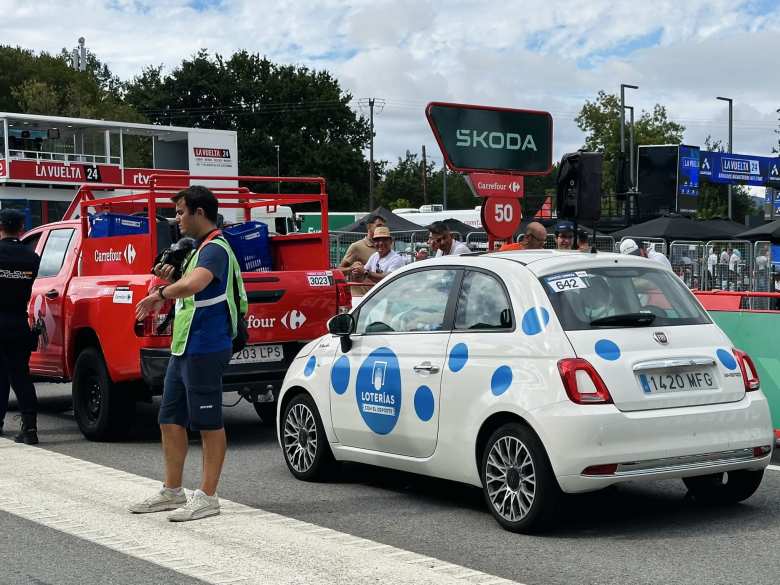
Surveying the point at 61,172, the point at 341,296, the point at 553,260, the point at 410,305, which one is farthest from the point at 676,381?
the point at 61,172

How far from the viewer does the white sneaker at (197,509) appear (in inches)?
269

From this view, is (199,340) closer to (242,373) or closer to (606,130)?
(242,373)

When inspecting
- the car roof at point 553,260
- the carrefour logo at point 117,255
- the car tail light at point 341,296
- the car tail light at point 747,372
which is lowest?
the car tail light at point 747,372

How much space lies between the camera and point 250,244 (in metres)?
10.8

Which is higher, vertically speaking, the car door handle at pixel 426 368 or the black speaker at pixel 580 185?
the black speaker at pixel 580 185

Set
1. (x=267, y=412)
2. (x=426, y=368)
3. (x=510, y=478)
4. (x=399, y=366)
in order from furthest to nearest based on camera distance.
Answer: (x=267, y=412)
(x=399, y=366)
(x=426, y=368)
(x=510, y=478)

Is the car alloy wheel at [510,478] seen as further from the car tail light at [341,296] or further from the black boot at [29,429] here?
the black boot at [29,429]

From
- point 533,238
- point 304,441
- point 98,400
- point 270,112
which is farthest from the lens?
point 270,112

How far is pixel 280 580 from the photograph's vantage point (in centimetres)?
550

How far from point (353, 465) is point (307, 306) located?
198cm

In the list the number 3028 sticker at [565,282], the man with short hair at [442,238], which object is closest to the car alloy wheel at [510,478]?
the number 3028 sticker at [565,282]

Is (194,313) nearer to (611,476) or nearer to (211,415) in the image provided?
(211,415)

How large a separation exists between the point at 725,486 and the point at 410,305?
220 centimetres

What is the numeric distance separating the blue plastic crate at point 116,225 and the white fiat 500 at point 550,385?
10.2 feet
